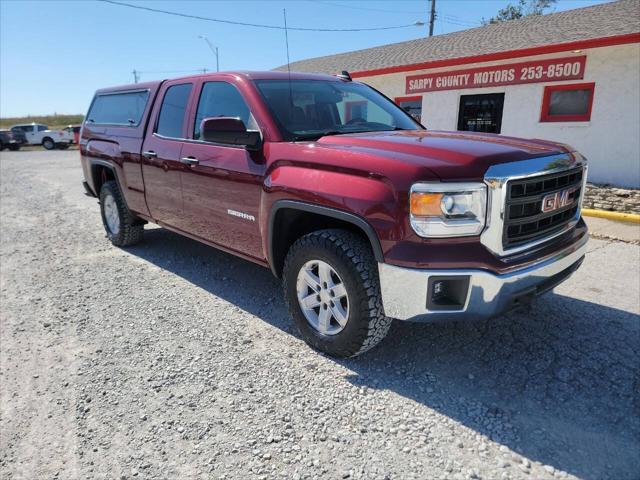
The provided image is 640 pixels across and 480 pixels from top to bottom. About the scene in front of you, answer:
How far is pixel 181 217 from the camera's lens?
4414mm

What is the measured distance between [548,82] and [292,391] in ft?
33.2

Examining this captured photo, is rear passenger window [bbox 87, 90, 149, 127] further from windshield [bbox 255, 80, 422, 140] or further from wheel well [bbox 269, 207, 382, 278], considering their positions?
wheel well [bbox 269, 207, 382, 278]

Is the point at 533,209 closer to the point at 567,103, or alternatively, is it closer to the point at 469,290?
the point at 469,290

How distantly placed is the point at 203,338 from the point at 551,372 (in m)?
2.42

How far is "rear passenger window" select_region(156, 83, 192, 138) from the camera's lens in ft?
14.0

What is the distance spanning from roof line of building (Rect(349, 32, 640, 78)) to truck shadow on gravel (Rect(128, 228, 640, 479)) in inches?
265

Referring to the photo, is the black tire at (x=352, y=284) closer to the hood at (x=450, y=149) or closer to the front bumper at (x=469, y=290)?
the front bumper at (x=469, y=290)

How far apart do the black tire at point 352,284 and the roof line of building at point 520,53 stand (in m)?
8.31

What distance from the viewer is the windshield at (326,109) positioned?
3424 mm

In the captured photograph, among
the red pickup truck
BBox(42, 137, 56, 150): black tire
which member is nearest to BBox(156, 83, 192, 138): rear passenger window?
the red pickup truck

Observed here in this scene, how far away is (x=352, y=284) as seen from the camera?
273 centimetres

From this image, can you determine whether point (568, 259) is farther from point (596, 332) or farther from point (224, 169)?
point (224, 169)

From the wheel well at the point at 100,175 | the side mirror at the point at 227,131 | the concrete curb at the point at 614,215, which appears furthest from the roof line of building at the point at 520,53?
the wheel well at the point at 100,175

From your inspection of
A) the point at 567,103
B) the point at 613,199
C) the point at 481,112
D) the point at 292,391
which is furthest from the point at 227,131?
the point at 481,112
